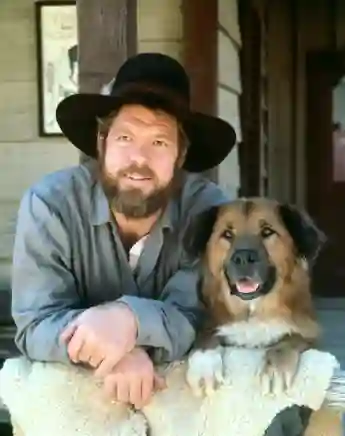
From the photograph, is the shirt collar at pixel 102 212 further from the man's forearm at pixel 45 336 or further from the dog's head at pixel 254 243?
the man's forearm at pixel 45 336

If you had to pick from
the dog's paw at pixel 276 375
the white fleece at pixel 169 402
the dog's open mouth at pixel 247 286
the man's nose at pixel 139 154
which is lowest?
the white fleece at pixel 169 402

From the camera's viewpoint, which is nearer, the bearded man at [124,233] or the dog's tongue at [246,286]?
the bearded man at [124,233]

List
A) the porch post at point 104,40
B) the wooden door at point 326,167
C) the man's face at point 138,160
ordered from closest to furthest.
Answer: the man's face at point 138,160 < the porch post at point 104,40 < the wooden door at point 326,167

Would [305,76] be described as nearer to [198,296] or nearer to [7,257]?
[7,257]

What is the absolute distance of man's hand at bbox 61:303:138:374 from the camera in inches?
77.2

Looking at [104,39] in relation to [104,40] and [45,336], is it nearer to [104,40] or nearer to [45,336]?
[104,40]

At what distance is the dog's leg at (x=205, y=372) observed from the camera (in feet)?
6.73

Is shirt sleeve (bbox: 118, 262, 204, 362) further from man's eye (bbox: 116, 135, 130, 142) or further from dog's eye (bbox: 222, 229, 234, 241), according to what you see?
man's eye (bbox: 116, 135, 130, 142)

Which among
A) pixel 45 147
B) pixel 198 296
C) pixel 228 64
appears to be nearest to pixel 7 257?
pixel 45 147

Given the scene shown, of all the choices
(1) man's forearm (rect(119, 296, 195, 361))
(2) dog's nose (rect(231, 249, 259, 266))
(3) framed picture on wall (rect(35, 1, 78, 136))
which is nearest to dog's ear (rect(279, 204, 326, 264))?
(2) dog's nose (rect(231, 249, 259, 266))

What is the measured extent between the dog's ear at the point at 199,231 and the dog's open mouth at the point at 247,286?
0.12 metres

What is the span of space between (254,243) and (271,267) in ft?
0.28

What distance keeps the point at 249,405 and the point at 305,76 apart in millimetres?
5374

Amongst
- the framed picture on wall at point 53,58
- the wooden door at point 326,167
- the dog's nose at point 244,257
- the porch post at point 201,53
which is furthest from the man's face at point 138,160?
the wooden door at point 326,167
